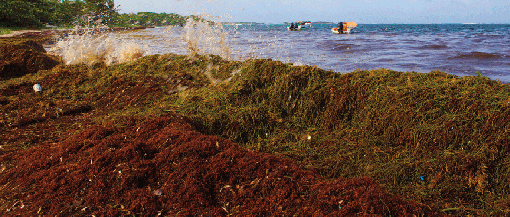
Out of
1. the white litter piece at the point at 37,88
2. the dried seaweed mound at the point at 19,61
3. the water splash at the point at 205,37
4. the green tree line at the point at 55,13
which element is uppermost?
the green tree line at the point at 55,13

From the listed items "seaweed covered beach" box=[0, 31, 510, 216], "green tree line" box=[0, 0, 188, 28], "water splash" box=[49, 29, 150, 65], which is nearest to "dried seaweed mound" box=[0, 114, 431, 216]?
"seaweed covered beach" box=[0, 31, 510, 216]

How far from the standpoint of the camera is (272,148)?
144 inches

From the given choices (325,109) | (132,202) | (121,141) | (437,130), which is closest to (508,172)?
(437,130)

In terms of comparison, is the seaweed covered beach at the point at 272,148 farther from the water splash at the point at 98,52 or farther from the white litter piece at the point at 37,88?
the water splash at the point at 98,52

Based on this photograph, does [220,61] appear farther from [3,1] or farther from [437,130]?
[3,1]

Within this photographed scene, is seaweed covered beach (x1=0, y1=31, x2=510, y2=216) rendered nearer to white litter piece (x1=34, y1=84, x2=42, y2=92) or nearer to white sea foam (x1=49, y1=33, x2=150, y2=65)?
white litter piece (x1=34, y1=84, x2=42, y2=92)

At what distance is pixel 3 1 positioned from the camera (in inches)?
1027

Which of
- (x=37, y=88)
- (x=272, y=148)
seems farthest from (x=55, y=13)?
(x=272, y=148)

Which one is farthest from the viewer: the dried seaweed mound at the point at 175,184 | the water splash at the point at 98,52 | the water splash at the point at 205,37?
the water splash at the point at 98,52

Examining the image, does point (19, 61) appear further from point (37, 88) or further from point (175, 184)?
point (175, 184)

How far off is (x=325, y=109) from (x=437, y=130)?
139 cm

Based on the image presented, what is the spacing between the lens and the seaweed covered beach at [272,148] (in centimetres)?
230

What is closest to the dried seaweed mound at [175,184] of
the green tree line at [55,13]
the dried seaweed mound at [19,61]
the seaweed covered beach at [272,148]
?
the seaweed covered beach at [272,148]

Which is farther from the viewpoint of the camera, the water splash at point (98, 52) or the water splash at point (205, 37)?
the water splash at point (98, 52)
